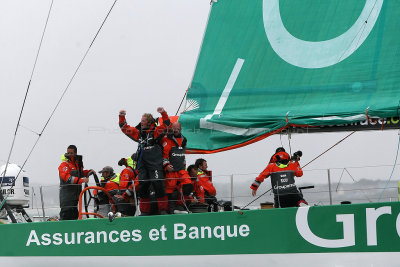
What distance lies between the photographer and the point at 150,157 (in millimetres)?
5973

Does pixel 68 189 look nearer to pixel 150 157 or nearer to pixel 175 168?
pixel 150 157

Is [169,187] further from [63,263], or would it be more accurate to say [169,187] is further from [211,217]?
[63,263]

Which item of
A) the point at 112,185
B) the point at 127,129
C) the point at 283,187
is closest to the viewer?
the point at 283,187

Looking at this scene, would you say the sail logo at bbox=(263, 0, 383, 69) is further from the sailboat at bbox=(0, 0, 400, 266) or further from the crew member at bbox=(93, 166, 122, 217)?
the crew member at bbox=(93, 166, 122, 217)

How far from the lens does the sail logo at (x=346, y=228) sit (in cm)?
500

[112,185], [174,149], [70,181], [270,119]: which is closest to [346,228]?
[270,119]

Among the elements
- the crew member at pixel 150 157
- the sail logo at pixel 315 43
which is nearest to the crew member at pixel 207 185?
the crew member at pixel 150 157

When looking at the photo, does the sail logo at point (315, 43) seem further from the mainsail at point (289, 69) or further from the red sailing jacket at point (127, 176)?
the red sailing jacket at point (127, 176)

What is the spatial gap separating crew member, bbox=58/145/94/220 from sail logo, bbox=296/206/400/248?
2230mm

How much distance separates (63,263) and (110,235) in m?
0.52

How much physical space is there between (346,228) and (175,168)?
1653mm

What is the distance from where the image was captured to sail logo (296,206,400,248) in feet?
16.4

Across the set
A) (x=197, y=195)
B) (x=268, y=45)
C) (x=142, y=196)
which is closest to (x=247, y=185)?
(x=197, y=195)

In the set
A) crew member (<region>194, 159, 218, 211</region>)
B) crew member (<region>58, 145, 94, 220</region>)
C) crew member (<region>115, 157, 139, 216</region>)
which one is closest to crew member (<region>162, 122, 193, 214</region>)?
crew member (<region>194, 159, 218, 211</region>)
